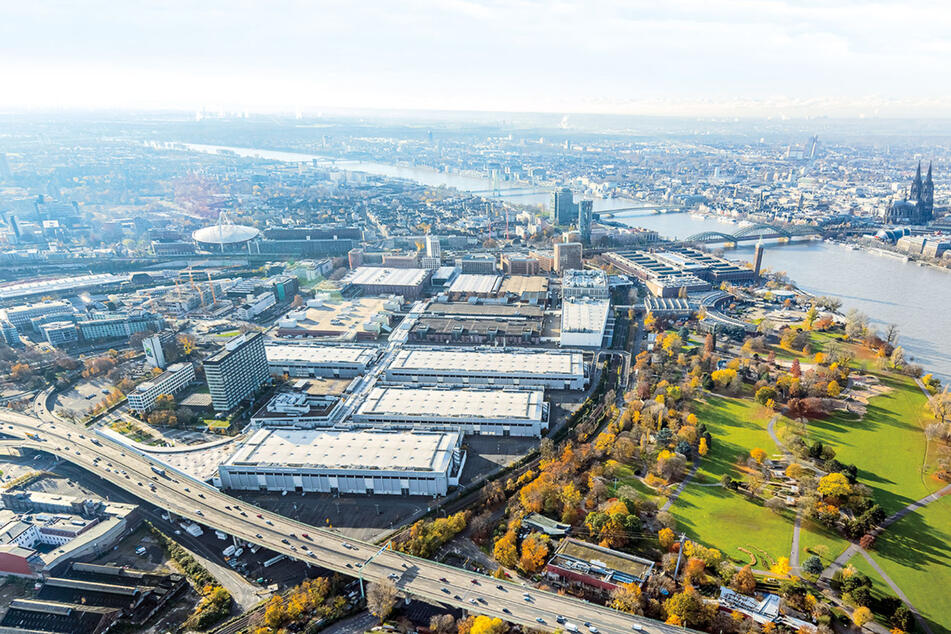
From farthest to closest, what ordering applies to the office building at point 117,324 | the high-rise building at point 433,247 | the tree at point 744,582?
the high-rise building at point 433,247
the office building at point 117,324
the tree at point 744,582

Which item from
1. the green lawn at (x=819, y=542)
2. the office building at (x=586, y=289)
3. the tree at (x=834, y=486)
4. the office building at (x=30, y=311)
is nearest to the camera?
the green lawn at (x=819, y=542)

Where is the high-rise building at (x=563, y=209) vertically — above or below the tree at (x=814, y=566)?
above

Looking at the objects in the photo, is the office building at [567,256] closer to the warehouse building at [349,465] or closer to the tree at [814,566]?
the warehouse building at [349,465]

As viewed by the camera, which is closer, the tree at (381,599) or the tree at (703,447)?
the tree at (381,599)

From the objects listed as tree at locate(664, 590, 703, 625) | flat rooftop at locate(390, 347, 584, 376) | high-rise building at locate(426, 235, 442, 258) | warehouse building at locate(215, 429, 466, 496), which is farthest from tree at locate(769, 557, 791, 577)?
high-rise building at locate(426, 235, 442, 258)

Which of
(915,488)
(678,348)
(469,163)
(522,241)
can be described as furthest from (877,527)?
(469,163)

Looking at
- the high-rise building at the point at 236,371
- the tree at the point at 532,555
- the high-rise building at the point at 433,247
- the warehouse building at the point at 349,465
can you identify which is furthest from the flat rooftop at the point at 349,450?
the high-rise building at the point at 433,247

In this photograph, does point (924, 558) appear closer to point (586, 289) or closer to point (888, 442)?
point (888, 442)

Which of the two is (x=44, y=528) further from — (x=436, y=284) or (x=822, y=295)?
(x=822, y=295)
